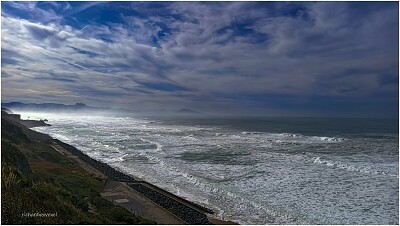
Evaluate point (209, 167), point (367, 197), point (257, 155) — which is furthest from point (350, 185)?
point (257, 155)

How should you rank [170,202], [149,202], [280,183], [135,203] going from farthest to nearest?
[280,183], [170,202], [149,202], [135,203]

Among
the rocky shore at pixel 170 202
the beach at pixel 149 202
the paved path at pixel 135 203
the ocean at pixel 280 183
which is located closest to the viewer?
the paved path at pixel 135 203

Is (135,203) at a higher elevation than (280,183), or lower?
lower

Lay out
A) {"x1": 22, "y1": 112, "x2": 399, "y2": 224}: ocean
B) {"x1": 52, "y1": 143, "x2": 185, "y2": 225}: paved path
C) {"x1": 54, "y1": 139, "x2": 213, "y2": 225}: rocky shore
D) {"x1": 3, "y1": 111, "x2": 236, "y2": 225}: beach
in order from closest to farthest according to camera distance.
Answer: {"x1": 52, "y1": 143, "x2": 185, "y2": 225}: paved path
{"x1": 3, "y1": 111, "x2": 236, "y2": 225}: beach
{"x1": 54, "y1": 139, "x2": 213, "y2": 225}: rocky shore
{"x1": 22, "y1": 112, "x2": 399, "y2": 224}: ocean

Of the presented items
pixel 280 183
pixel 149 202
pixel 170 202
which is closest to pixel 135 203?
pixel 149 202

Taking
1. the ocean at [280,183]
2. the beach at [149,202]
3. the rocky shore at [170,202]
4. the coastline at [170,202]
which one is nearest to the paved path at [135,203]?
the beach at [149,202]

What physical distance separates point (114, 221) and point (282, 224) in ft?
31.8

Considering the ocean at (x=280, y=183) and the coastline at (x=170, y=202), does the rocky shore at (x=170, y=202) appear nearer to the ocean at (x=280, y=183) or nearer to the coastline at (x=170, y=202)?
the coastline at (x=170, y=202)

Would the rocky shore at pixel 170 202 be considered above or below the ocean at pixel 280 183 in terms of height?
below

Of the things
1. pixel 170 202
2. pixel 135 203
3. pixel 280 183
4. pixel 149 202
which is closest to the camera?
pixel 135 203

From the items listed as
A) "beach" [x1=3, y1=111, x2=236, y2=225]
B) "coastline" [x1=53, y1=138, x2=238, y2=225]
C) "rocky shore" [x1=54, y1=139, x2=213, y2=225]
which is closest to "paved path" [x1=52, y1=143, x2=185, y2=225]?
"beach" [x1=3, y1=111, x2=236, y2=225]

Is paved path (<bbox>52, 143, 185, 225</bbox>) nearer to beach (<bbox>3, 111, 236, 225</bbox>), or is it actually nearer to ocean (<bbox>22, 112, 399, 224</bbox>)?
beach (<bbox>3, 111, 236, 225</bbox>)

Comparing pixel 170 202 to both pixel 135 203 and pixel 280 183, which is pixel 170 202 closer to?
pixel 135 203

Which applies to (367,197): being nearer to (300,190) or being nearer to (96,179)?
(300,190)
